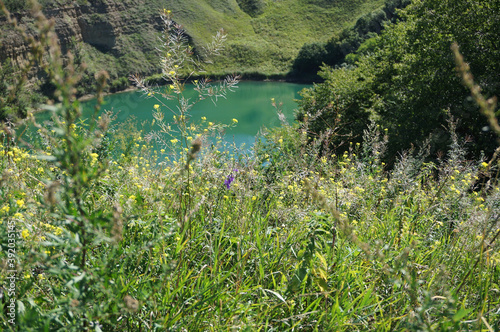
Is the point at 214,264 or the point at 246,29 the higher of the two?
the point at 214,264

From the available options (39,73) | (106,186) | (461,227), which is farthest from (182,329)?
(39,73)

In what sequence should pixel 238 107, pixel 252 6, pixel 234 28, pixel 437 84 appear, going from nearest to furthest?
pixel 437 84 → pixel 238 107 → pixel 234 28 → pixel 252 6

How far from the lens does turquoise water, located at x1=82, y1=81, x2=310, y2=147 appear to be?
32.0 metres

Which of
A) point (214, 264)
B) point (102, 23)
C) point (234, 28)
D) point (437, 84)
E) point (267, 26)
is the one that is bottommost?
point (102, 23)

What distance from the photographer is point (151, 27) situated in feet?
245

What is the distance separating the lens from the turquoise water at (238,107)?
32.0m

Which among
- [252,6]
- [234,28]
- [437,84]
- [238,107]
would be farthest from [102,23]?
[437,84]

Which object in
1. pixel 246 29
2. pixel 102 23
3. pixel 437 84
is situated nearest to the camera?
pixel 437 84

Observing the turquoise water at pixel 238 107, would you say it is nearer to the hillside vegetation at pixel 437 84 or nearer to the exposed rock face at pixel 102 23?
the hillside vegetation at pixel 437 84

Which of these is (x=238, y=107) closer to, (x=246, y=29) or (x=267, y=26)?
(x=246, y=29)

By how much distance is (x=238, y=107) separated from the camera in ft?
138

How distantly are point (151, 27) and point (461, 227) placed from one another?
81925 millimetres

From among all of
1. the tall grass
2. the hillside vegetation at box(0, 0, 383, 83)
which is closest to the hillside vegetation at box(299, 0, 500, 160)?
the tall grass

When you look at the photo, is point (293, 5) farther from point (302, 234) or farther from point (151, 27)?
point (302, 234)
